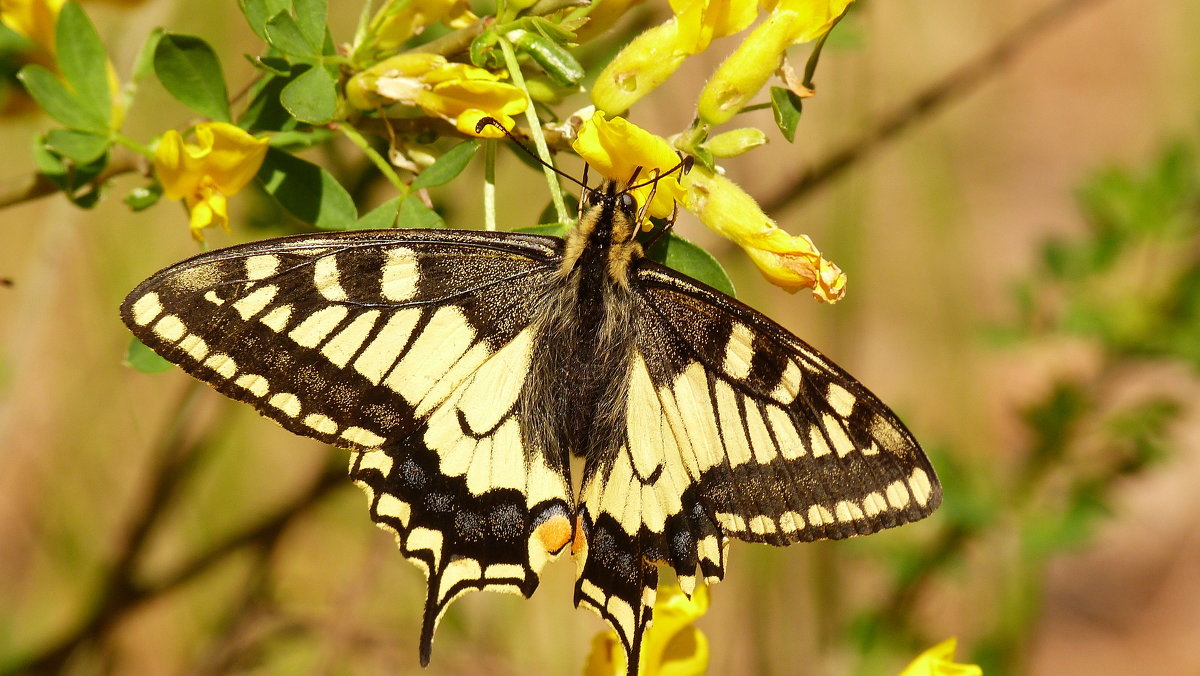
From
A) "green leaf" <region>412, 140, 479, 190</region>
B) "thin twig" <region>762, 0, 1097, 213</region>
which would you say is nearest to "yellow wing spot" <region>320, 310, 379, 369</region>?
"green leaf" <region>412, 140, 479, 190</region>

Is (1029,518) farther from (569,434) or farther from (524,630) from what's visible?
(569,434)

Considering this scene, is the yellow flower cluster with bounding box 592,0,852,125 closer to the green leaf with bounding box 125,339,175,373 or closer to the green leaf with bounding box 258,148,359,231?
the green leaf with bounding box 258,148,359,231

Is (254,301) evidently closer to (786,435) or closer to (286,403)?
(286,403)

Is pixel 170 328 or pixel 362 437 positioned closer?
pixel 170 328

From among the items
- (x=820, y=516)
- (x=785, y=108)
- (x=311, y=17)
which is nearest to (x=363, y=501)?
(x=820, y=516)

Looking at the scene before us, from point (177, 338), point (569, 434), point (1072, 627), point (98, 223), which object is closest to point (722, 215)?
point (569, 434)

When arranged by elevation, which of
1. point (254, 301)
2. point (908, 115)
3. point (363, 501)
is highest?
point (908, 115)

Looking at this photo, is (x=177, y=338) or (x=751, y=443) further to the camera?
(x=751, y=443)
